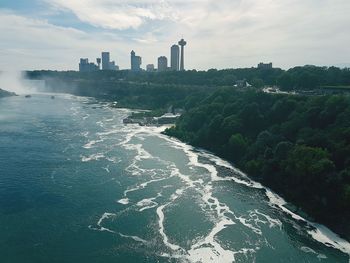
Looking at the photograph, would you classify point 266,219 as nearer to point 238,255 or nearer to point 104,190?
point 238,255

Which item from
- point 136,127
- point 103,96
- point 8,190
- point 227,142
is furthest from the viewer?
point 103,96

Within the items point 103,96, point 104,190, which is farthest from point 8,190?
point 103,96

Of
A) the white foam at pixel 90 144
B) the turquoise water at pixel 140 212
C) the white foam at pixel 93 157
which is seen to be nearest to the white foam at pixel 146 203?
the turquoise water at pixel 140 212

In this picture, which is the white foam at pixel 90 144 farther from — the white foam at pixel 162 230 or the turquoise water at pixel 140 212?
the white foam at pixel 162 230

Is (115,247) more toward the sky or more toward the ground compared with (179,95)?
more toward the ground

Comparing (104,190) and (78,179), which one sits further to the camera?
(78,179)

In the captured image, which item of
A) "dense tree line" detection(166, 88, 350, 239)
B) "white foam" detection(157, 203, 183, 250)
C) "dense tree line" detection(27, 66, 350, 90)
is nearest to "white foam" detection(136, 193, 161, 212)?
"white foam" detection(157, 203, 183, 250)

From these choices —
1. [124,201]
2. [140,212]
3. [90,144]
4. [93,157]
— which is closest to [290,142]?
[140,212]

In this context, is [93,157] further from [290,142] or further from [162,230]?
[290,142]
